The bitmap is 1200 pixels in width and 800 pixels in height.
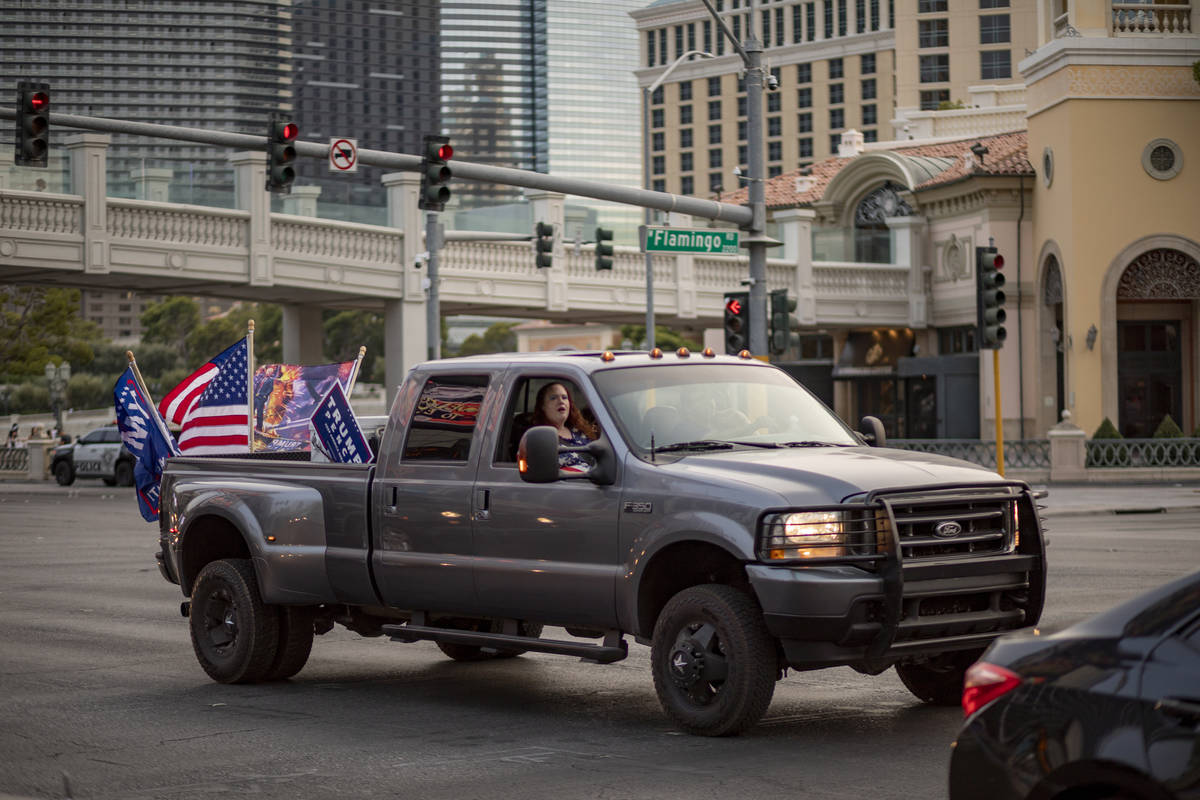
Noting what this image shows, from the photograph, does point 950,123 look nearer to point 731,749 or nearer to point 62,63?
point 731,749

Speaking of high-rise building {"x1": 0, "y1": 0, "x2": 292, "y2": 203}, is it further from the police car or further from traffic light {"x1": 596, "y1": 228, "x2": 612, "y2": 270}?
traffic light {"x1": 596, "y1": 228, "x2": 612, "y2": 270}

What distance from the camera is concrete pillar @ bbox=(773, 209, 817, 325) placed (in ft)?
183

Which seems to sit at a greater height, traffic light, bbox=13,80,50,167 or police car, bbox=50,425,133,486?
traffic light, bbox=13,80,50,167

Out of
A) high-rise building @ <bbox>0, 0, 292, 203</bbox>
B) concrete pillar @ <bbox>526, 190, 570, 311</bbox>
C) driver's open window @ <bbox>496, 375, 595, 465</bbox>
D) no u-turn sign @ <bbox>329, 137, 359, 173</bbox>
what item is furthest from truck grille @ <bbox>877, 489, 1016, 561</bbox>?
high-rise building @ <bbox>0, 0, 292, 203</bbox>

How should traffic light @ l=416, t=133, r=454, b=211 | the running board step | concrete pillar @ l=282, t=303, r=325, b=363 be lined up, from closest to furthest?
the running board step
traffic light @ l=416, t=133, r=454, b=211
concrete pillar @ l=282, t=303, r=325, b=363

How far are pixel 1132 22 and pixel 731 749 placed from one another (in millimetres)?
44605

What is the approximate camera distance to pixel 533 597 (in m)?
9.30

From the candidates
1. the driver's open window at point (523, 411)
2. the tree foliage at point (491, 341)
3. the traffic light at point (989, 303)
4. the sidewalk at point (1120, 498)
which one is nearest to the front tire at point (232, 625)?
the driver's open window at point (523, 411)

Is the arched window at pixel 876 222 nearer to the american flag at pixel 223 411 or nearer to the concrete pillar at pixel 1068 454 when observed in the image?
the concrete pillar at pixel 1068 454

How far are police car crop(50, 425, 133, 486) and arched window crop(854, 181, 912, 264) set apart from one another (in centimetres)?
2583

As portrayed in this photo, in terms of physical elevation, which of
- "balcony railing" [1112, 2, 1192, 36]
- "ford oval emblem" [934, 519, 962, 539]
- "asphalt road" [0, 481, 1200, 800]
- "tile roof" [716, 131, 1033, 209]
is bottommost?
"asphalt road" [0, 481, 1200, 800]

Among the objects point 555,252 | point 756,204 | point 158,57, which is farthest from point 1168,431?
point 158,57

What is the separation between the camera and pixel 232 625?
10.9 metres

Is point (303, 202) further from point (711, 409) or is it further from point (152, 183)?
point (711, 409)
